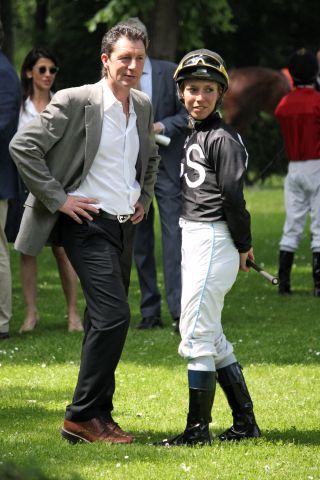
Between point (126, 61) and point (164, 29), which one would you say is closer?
point (126, 61)

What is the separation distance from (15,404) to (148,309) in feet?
10.8

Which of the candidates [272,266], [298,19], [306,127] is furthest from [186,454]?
[298,19]

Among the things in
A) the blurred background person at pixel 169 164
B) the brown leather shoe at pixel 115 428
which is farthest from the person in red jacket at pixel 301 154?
the brown leather shoe at pixel 115 428

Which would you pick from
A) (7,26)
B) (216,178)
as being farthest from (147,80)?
(7,26)

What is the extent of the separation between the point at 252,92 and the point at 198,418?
19291 millimetres

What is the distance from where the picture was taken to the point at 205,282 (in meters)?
6.47

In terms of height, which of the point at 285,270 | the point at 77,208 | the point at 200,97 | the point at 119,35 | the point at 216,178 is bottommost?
the point at 285,270

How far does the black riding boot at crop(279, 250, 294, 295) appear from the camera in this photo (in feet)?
42.9

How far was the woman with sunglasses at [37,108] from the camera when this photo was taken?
34.6ft

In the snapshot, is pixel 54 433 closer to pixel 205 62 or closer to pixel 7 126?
pixel 205 62

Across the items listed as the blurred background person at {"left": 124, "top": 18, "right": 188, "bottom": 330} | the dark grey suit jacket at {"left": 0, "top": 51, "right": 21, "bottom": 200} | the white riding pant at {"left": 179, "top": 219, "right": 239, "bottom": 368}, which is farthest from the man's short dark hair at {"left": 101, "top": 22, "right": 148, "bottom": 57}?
the blurred background person at {"left": 124, "top": 18, "right": 188, "bottom": 330}

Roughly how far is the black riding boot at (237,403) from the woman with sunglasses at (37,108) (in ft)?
13.2

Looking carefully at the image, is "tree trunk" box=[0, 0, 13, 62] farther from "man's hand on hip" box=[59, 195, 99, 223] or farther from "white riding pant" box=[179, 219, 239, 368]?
"white riding pant" box=[179, 219, 239, 368]

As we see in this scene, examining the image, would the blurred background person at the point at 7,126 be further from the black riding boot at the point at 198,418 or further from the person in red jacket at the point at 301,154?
the black riding boot at the point at 198,418
